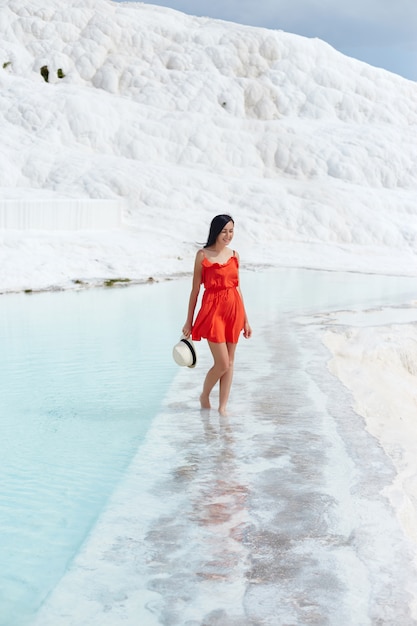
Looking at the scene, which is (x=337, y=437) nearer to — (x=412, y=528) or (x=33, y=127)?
(x=412, y=528)

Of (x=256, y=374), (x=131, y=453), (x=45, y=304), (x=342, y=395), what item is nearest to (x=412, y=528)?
(x=131, y=453)

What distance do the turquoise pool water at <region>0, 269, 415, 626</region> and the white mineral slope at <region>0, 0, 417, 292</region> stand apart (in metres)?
8.13

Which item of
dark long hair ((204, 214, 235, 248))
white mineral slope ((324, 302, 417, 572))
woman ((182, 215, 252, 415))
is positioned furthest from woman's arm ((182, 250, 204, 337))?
white mineral slope ((324, 302, 417, 572))

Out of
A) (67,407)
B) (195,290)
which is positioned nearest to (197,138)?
(67,407)

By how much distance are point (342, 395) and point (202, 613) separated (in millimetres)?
3992

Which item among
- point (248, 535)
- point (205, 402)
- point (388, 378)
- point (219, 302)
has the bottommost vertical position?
point (388, 378)

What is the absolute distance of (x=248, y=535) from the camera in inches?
152

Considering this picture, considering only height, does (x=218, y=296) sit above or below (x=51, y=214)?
above

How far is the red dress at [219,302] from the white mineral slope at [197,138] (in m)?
15.3

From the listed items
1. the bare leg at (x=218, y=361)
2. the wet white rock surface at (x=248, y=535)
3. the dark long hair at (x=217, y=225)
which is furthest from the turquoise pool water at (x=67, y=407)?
the dark long hair at (x=217, y=225)

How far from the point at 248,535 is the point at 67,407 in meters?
3.11

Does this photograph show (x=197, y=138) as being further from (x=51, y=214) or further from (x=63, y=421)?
(x=63, y=421)

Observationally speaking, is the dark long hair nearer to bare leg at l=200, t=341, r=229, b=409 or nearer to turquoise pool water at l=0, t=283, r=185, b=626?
bare leg at l=200, t=341, r=229, b=409

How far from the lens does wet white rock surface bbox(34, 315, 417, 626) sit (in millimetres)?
3178
